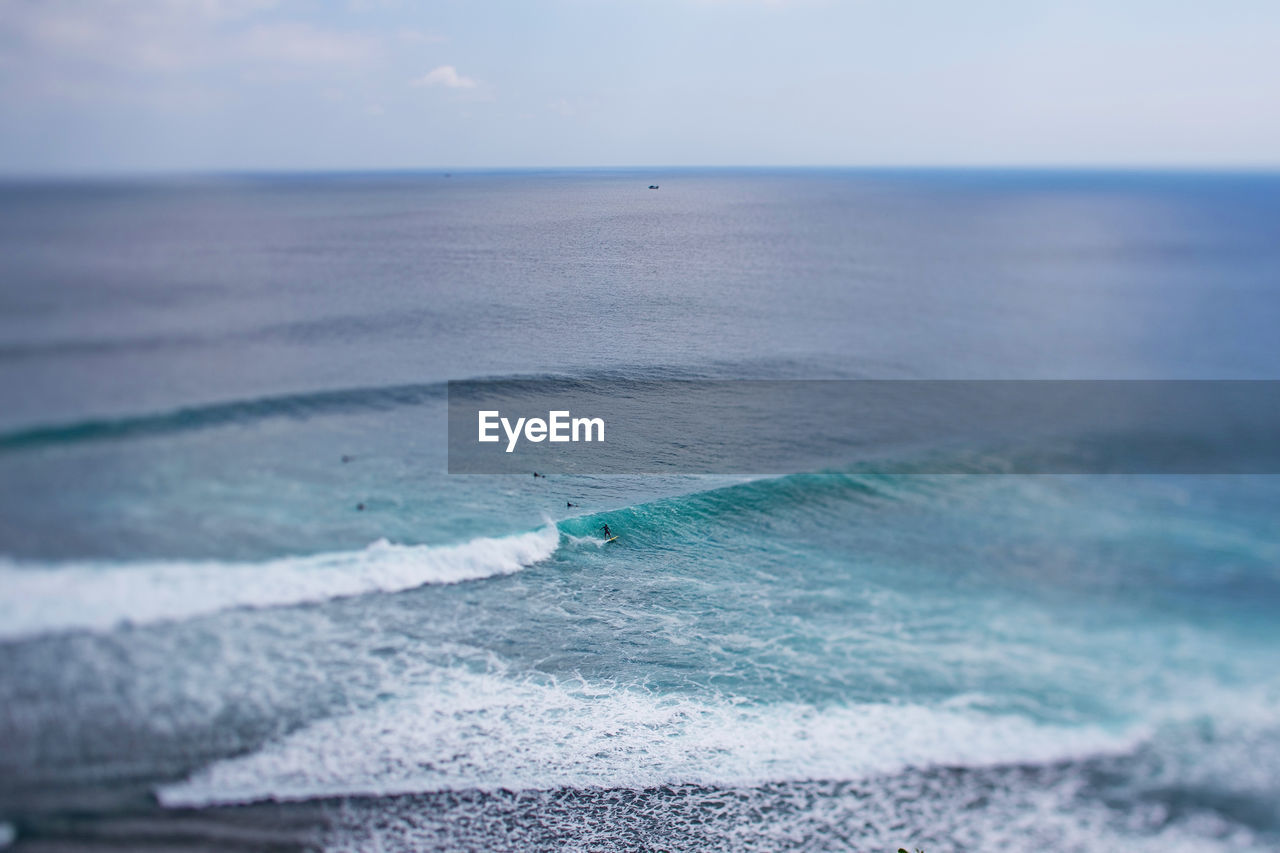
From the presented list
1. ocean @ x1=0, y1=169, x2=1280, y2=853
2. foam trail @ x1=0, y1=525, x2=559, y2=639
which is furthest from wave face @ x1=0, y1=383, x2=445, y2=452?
foam trail @ x1=0, y1=525, x2=559, y2=639

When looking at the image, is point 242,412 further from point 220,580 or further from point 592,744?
point 592,744

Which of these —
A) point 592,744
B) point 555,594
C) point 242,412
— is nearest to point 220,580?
point 555,594

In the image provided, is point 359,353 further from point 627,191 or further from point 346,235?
point 346,235

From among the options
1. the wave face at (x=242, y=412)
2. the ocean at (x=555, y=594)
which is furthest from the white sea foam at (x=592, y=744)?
the wave face at (x=242, y=412)

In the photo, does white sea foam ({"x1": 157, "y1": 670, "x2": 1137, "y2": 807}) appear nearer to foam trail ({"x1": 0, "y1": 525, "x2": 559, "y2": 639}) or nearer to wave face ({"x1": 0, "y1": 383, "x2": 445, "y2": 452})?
foam trail ({"x1": 0, "y1": 525, "x2": 559, "y2": 639})

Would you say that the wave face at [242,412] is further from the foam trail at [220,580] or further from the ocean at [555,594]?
the foam trail at [220,580]

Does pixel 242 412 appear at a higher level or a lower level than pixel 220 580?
higher
